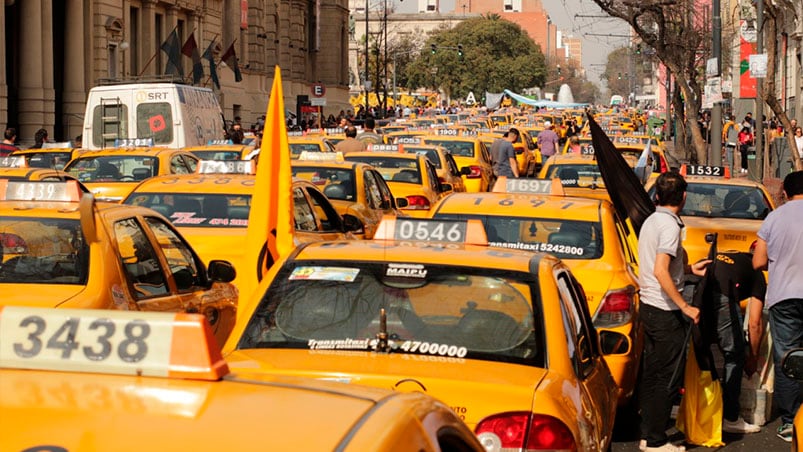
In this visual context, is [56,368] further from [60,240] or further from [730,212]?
[730,212]

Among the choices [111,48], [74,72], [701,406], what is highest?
[111,48]

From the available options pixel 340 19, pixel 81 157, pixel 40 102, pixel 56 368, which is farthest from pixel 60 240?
pixel 340 19

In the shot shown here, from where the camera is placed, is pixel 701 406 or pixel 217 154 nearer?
pixel 701 406

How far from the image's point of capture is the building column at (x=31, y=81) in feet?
139

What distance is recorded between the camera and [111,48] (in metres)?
48.8

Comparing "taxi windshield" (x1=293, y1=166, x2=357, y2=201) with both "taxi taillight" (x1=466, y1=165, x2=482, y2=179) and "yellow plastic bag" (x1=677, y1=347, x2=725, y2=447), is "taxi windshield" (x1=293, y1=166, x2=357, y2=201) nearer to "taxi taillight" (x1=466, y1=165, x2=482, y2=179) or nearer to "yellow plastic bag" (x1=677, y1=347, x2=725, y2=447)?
"yellow plastic bag" (x1=677, y1=347, x2=725, y2=447)

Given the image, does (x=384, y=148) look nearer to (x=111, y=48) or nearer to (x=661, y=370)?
(x=661, y=370)

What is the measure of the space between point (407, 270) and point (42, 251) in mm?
2714

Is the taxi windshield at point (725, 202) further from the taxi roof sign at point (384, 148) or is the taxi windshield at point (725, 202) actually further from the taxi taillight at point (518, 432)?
the taxi taillight at point (518, 432)

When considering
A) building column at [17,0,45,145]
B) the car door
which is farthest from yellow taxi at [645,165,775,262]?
building column at [17,0,45,145]

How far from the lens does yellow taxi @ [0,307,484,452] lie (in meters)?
2.89

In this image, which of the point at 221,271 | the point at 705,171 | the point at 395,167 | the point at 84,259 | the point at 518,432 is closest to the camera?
the point at 518,432

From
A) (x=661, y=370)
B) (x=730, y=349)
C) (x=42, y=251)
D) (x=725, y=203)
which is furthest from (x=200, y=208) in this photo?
(x=725, y=203)

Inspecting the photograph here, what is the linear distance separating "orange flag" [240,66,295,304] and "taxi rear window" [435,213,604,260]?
4.63 ft
